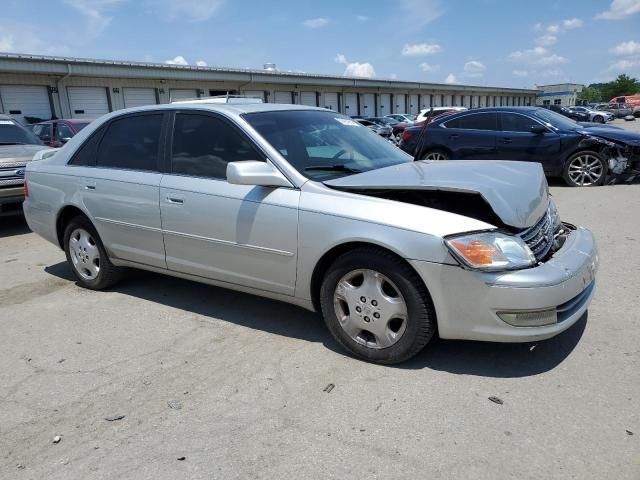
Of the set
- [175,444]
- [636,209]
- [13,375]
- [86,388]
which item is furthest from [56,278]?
[636,209]

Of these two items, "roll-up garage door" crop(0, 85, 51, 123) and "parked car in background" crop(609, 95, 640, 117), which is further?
"parked car in background" crop(609, 95, 640, 117)

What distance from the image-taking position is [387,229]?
2979mm

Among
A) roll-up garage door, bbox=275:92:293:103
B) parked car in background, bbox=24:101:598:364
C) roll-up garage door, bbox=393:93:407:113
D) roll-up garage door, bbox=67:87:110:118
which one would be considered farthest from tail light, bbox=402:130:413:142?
roll-up garage door, bbox=393:93:407:113

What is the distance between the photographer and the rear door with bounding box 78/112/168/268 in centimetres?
413

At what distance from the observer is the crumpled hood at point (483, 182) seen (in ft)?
9.82

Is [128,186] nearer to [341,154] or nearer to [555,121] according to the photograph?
[341,154]

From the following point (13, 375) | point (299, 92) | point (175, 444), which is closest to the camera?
point (175, 444)

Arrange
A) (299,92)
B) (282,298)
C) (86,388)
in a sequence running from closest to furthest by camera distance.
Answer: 1. (86,388)
2. (282,298)
3. (299,92)

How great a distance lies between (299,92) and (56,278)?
34389mm

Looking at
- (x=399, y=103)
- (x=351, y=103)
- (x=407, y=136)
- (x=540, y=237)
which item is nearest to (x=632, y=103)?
(x=399, y=103)

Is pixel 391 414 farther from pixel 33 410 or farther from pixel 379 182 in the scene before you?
pixel 33 410

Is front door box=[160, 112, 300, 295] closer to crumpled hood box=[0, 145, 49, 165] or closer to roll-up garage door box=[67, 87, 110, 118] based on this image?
crumpled hood box=[0, 145, 49, 165]

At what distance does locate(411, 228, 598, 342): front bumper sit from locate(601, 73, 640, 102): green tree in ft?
402

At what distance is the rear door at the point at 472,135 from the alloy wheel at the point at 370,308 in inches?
303
